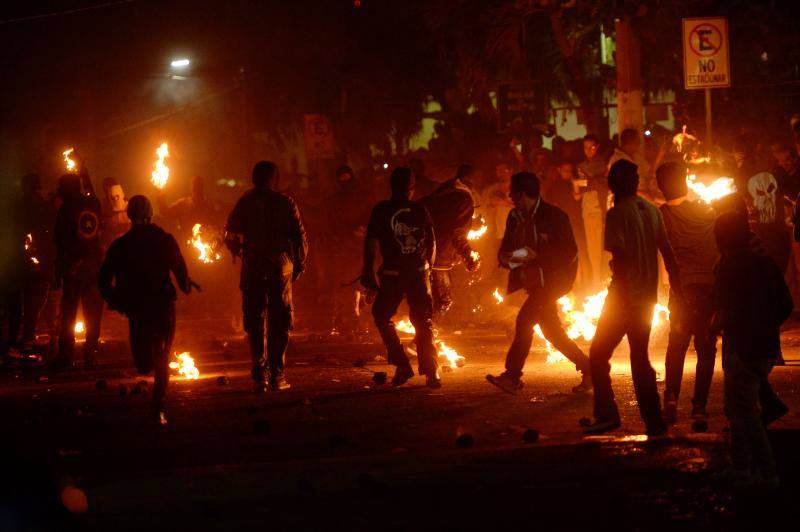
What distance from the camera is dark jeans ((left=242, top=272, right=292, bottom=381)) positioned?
11.0 m

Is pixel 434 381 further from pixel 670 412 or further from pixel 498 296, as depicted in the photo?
pixel 498 296

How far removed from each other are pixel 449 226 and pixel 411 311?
4.77 feet

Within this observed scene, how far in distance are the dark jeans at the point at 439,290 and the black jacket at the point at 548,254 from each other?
2.08 m

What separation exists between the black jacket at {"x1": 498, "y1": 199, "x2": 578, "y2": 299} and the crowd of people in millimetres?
12

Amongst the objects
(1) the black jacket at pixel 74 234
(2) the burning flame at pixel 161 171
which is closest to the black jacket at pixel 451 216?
(1) the black jacket at pixel 74 234

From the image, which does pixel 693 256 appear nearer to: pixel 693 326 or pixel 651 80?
pixel 693 326

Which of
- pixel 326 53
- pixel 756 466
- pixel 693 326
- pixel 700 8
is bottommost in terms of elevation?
pixel 756 466

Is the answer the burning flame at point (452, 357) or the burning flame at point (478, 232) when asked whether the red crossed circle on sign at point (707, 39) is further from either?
the burning flame at point (452, 357)

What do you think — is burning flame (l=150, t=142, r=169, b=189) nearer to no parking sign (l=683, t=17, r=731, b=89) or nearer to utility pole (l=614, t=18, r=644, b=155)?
utility pole (l=614, t=18, r=644, b=155)

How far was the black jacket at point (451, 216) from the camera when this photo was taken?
1212cm

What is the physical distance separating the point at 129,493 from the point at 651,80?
32413 millimetres

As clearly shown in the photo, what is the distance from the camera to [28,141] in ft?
113

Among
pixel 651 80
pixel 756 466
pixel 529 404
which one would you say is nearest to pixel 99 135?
pixel 651 80

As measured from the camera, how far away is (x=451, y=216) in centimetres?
1212
